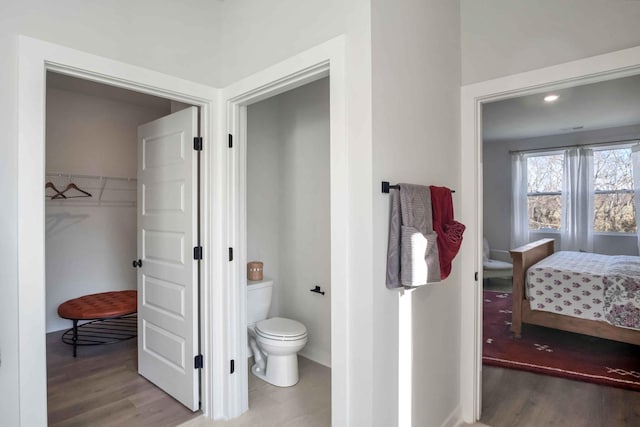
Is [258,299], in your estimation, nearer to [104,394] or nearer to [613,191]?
[104,394]

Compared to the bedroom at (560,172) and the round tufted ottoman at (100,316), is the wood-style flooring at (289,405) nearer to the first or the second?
the round tufted ottoman at (100,316)

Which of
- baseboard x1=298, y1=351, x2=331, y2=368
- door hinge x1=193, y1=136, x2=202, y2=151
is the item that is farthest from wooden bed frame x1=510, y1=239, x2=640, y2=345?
door hinge x1=193, y1=136, x2=202, y2=151

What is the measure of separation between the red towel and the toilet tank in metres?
1.71

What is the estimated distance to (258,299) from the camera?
309 cm

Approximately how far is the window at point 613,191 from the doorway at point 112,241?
249 inches

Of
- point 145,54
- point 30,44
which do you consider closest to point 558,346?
point 145,54

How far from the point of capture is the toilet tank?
119 inches

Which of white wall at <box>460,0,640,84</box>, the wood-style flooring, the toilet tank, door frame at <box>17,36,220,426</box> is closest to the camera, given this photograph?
door frame at <box>17,36,220,426</box>

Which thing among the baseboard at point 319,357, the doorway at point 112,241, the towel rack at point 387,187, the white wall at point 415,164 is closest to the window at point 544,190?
Answer: the white wall at point 415,164

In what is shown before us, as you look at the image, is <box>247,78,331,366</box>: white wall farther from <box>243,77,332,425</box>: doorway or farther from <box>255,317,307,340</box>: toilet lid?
<box>255,317,307,340</box>: toilet lid

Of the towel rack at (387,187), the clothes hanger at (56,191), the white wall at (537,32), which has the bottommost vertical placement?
the towel rack at (387,187)

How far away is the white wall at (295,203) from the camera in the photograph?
9.98ft

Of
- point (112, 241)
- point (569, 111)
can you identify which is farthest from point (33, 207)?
point (569, 111)

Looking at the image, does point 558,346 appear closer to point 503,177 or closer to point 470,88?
point 470,88
